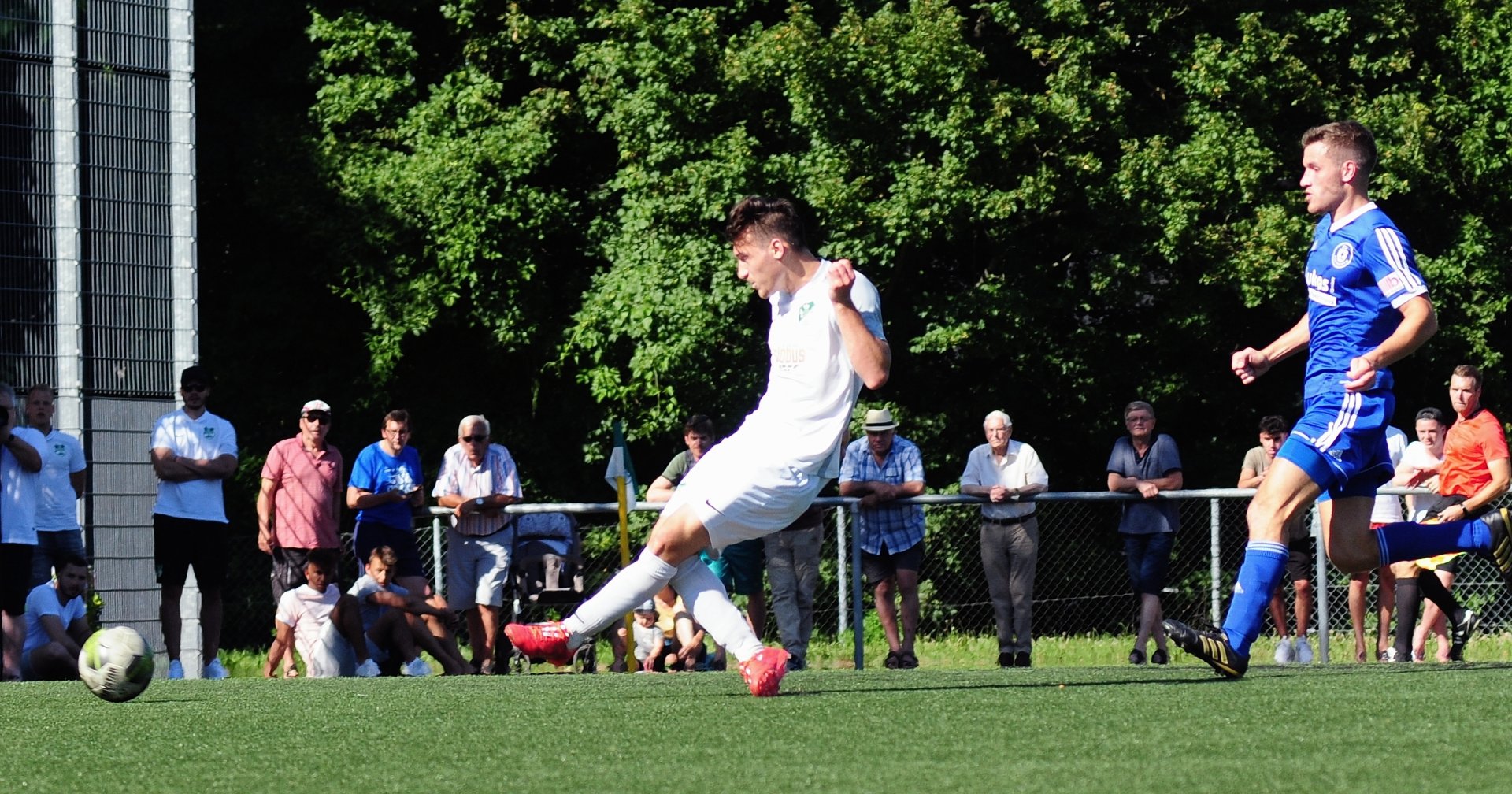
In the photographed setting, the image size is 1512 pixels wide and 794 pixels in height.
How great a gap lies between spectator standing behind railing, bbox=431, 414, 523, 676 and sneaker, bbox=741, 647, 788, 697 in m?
6.68

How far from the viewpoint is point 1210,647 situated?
6.97 m

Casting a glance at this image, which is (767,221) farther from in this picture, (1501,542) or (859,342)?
(1501,542)

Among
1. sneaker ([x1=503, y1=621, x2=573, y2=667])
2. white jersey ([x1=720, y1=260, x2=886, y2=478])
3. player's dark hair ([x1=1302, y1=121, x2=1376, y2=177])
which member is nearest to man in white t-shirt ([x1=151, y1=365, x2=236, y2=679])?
sneaker ([x1=503, y1=621, x2=573, y2=667])

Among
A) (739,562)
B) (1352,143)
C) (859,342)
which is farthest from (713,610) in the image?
(739,562)

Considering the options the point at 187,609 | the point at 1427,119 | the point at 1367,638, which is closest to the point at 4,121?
the point at 187,609

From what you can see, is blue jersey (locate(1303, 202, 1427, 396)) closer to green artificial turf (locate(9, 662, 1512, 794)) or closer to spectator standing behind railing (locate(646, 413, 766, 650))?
green artificial turf (locate(9, 662, 1512, 794))

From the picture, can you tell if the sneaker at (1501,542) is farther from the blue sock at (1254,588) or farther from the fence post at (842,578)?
the fence post at (842,578)

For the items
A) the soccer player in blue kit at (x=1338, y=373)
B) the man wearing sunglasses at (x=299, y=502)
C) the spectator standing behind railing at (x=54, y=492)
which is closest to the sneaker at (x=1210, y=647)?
the soccer player in blue kit at (x=1338, y=373)

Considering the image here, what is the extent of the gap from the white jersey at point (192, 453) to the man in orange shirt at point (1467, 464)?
7.69 m

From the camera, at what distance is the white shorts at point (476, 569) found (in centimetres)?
1337

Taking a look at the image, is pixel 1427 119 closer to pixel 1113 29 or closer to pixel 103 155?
pixel 1113 29

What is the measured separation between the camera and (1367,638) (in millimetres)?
14898

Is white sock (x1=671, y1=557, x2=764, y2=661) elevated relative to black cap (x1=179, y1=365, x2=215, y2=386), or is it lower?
lower

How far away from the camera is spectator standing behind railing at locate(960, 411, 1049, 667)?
1335 cm
